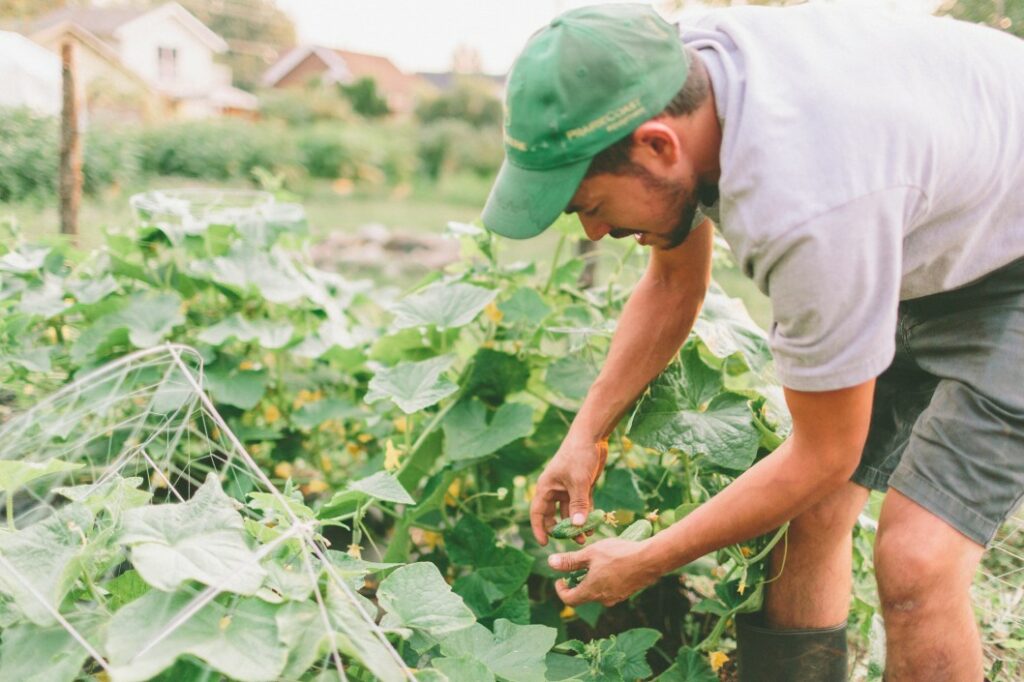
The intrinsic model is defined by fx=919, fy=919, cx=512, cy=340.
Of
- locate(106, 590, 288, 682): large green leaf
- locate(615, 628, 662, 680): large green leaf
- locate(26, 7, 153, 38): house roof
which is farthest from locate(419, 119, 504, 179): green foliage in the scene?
locate(106, 590, 288, 682): large green leaf

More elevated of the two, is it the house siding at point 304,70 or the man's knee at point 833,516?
the man's knee at point 833,516

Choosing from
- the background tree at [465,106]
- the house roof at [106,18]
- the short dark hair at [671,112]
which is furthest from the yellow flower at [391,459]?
the house roof at [106,18]

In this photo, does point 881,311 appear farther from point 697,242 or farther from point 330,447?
point 330,447

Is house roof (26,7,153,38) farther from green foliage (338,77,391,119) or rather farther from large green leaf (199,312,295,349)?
large green leaf (199,312,295,349)

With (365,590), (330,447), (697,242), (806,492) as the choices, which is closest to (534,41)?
(697,242)

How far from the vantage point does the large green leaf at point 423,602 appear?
4.89 ft

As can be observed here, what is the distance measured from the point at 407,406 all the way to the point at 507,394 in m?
0.42

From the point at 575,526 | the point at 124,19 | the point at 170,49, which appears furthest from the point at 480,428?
the point at 170,49

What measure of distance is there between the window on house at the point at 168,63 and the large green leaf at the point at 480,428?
31985mm

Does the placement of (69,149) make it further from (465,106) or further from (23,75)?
(465,106)

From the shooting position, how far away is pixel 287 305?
284 cm

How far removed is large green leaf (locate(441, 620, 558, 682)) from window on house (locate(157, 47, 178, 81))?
32621 mm

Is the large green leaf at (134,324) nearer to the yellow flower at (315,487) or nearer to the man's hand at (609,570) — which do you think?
the yellow flower at (315,487)

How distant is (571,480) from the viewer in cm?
190
